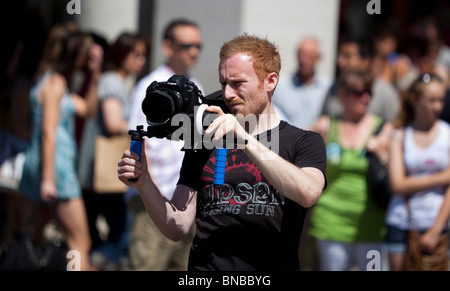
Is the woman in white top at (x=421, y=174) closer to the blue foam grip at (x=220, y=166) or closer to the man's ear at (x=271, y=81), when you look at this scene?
the man's ear at (x=271, y=81)

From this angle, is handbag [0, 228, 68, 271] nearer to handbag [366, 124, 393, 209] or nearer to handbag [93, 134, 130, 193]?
handbag [93, 134, 130, 193]

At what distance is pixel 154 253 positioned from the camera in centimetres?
459

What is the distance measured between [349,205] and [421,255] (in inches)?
21.5

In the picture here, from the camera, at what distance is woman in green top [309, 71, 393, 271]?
4.54m

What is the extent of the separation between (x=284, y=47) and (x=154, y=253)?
2.32m

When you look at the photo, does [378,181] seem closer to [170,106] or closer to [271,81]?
[271,81]

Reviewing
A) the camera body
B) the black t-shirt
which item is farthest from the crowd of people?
the camera body

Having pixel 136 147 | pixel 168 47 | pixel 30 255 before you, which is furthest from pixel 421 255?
pixel 30 255

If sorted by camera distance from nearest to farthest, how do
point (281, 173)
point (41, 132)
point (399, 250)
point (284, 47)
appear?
point (281, 173)
point (399, 250)
point (41, 132)
point (284, 47)

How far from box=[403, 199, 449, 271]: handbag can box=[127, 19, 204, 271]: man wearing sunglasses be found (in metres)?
1.38

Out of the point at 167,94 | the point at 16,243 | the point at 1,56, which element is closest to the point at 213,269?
the point at 167,94

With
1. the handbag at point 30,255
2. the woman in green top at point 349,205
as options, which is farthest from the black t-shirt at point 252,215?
the handbag at point 30,255

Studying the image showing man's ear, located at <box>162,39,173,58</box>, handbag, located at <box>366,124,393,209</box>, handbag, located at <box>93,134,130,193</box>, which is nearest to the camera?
handbag, located at <box>366,124,393,209</box>
